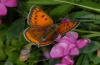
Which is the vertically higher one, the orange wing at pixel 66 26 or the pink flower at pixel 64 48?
the orange wing at pixel 66 26

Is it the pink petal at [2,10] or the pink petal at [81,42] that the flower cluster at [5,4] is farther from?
the pink petal at [81,42]

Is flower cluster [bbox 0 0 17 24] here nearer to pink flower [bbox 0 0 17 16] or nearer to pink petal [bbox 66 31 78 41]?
pink flower [bbox 0 0 17 16]

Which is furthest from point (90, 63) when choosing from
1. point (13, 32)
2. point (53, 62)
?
point (13, 32)

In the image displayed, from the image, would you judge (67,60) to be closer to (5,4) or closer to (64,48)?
(64,48)

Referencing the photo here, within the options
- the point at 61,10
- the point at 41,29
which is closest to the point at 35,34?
the point at 41,29

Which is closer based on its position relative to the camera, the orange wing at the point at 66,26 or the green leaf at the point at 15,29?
the orange wing at the point at 66,26

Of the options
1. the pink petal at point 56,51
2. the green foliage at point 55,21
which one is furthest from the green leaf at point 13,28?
the pink petal at point 56,51

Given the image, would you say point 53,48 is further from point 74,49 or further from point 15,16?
point 15,16
